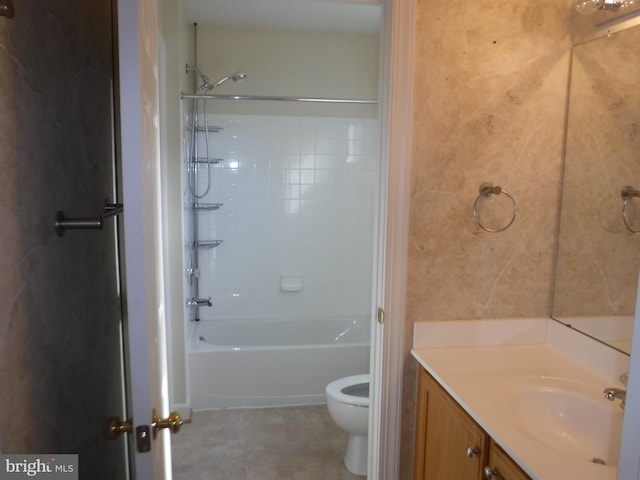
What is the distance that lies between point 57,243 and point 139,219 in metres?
0.25

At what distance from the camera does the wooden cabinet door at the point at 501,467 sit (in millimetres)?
1209

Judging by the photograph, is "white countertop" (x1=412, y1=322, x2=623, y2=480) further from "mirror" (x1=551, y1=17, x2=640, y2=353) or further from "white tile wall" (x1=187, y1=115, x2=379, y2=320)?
"white tile wall" (x1=187, y1=115, x2=379, y2=320)

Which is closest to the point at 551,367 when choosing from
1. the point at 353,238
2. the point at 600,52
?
the point at 600,52

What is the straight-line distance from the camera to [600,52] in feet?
5.55

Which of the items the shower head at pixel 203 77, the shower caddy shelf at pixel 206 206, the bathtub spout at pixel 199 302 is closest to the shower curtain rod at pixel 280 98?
the shower head at pixel 203 77

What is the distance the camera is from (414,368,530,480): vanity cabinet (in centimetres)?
132

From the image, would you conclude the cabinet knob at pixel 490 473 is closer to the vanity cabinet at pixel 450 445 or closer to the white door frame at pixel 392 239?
the vanity cabinet at pixel 450 445

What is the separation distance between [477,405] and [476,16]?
1.28 metres

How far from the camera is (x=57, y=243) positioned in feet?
3.77

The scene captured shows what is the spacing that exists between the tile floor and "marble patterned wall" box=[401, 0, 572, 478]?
103cm

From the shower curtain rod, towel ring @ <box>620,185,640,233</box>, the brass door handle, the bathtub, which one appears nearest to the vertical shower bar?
the bathtub

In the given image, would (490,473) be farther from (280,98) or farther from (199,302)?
(280,98)

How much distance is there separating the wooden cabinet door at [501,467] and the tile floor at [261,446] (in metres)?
1.45

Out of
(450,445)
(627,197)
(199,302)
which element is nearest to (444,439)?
(450,445)
